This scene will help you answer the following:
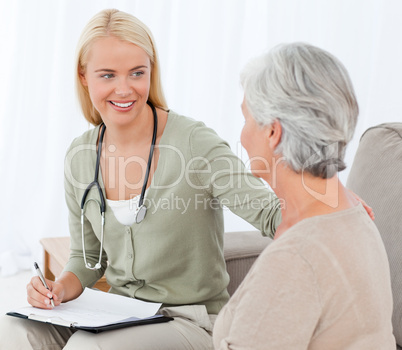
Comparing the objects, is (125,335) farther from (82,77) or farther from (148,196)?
(82,77)

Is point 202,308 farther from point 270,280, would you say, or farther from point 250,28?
point 250,28

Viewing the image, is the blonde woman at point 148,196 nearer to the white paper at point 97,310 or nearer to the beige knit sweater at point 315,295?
the white paper at point 97,310

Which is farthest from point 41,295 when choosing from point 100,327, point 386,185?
point 386,185

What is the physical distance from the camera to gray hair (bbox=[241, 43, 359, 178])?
3.48ft

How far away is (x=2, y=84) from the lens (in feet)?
10.5

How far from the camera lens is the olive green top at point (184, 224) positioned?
1.64m

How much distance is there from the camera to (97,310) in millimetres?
1618

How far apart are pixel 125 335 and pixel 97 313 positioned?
16 centimetres

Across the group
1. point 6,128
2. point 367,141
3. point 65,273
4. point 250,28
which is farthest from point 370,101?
point 65,273

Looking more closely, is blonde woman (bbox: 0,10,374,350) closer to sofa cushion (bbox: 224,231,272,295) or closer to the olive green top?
the olive green top

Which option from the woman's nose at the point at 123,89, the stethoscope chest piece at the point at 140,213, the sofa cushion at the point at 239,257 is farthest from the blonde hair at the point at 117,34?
the sofa cushion at the point at 239,257

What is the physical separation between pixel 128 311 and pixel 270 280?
69cm

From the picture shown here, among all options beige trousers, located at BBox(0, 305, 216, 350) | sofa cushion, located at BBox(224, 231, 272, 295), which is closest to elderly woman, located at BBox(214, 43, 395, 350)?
beige trousers, located at BBox(0, 305, 216, 350)

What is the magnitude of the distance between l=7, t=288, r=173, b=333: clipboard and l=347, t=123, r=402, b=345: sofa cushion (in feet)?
1.92
